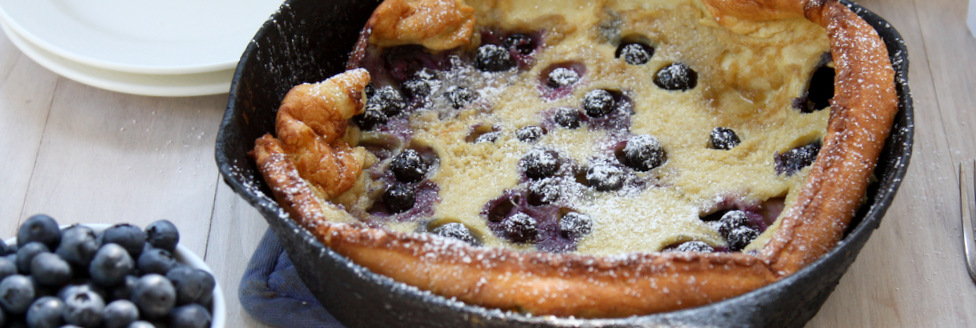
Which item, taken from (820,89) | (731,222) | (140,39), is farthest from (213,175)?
(820,89)

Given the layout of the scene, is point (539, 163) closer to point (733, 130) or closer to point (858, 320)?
point (733, 130)

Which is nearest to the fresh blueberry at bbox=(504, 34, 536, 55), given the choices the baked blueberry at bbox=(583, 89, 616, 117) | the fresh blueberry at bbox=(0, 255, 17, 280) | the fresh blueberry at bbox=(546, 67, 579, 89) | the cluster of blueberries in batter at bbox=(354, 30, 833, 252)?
the cluster of blueberries in batter at bbox=(354, 30, 833, 252)

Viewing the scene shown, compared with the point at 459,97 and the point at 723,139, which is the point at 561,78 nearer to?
the point at 459,97

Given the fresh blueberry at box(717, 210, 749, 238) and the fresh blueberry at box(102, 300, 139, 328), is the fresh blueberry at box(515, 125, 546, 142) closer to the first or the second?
the fresh blueberry at box(717, 210, 749, 238)

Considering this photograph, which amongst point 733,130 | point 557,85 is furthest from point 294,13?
point 733,130

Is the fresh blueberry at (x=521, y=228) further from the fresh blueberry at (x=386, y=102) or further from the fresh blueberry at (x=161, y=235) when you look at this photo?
the fresh blueberry at (x=161, y=235)

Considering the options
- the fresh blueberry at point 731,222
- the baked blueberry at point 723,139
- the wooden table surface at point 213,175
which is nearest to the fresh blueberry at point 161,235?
the wooden table surface at point 213,175

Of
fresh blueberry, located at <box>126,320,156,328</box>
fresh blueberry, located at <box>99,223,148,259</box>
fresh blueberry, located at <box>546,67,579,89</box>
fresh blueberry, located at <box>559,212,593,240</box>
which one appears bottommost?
fresh blueberry, located at <box>126,320,156,328</box>
